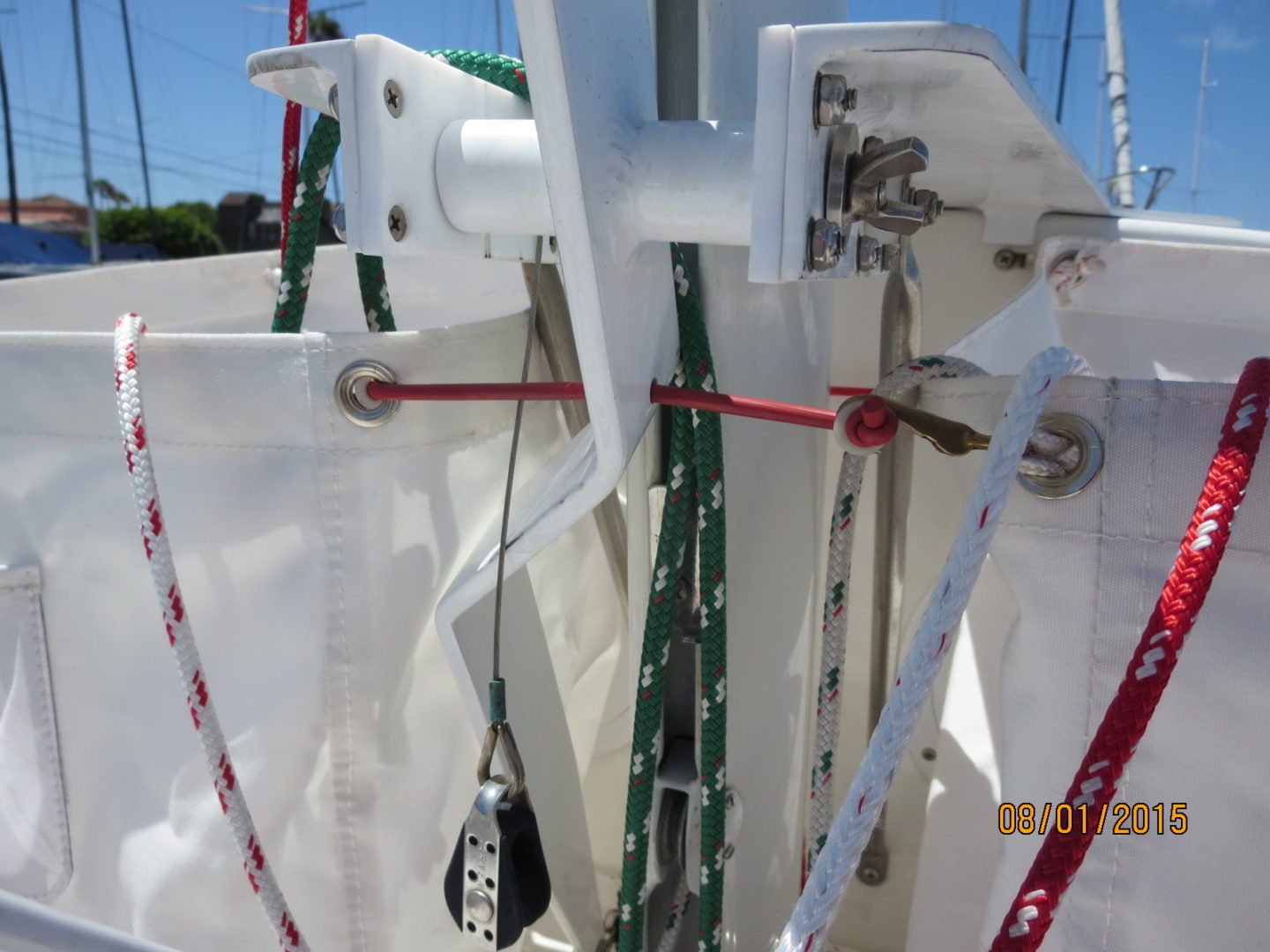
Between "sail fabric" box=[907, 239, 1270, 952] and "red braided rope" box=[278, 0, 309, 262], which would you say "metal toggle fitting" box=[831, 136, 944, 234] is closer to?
"sail fabric" box=[907, 239, 1270, 952]

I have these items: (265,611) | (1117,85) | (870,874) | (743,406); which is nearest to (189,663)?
(265,611)

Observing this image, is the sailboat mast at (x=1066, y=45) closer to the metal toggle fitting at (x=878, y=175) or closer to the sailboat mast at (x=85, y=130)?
the metal toggle fitting at (x=878, y=175)

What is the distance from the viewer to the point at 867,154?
0.54 meters

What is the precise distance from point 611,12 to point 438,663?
0.58 meters

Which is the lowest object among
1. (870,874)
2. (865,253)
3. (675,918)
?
(870,874)

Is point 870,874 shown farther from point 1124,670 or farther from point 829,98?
point 829,98

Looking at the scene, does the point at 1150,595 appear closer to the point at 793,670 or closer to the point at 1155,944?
the point at 1155,944

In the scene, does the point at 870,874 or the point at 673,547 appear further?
the point at 870,874

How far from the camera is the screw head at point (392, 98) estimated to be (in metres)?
0.57

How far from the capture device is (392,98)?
582 mm

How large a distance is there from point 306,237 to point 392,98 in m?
0.30

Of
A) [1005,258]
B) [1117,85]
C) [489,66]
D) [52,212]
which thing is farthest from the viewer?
[52,212]

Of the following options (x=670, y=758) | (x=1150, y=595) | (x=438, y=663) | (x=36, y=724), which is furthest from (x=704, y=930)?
(x=36, y=724)

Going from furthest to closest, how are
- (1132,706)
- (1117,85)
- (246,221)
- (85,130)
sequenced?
(246,221) < (85,130) < (1117,85) < (1132,706)
